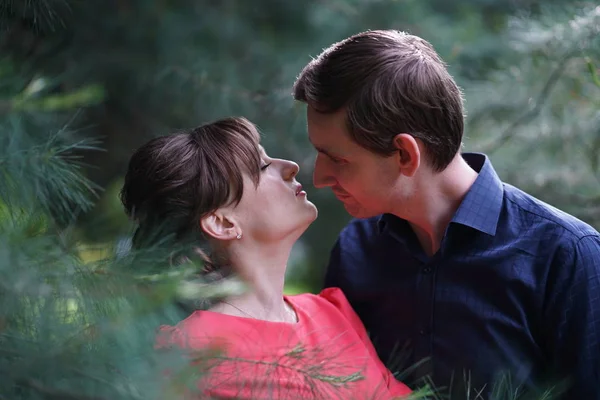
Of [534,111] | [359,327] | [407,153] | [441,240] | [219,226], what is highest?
[534,111]

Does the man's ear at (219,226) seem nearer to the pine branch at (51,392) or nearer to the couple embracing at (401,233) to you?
the couple embracing at (401,233)

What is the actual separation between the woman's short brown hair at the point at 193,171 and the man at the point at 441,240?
15 centimetres

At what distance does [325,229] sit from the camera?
2318 mm

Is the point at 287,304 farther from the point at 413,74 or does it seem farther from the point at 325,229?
the point at 325,229

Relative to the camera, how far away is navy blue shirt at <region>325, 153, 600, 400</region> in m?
Answer: 1.12

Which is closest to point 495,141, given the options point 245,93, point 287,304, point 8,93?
point 245,93

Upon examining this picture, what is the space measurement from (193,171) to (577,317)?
645mm

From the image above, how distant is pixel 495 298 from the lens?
1187mm

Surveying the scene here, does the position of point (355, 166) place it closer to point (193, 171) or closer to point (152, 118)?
point (193, 171)

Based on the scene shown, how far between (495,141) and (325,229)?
1.97ft

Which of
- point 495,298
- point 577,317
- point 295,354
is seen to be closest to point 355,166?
point 495,298

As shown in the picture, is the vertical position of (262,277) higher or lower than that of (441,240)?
lower

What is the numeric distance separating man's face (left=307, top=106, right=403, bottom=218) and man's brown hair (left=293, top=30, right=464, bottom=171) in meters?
0.02

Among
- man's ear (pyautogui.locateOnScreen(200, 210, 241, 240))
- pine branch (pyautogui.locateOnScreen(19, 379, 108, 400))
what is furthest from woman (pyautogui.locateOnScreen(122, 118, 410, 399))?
pine branch (pyautogui.locateOnScreen(19, 379, 108, 400))
